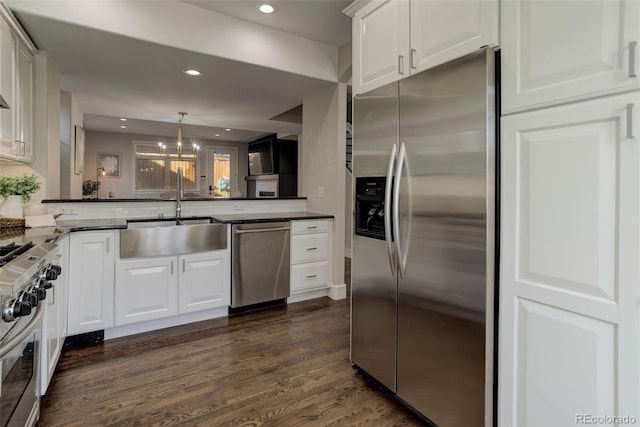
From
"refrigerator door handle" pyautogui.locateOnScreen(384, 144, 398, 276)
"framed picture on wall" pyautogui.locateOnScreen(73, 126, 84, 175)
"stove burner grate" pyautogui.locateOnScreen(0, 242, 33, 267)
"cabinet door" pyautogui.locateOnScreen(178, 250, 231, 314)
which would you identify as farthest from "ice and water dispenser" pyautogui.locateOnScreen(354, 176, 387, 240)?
"framed picture on wall" pyautogui.locateOnScreen(73, 126, 84, 175)

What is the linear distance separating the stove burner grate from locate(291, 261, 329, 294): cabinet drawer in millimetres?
2281

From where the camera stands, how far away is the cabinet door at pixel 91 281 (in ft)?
8.26

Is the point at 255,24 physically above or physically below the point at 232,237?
above

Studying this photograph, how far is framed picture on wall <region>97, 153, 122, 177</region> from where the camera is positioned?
7.41 metres

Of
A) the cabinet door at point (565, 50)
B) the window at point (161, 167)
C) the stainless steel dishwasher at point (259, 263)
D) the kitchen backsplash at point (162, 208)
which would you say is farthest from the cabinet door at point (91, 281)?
the window at point (161, 167)

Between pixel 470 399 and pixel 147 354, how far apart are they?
2165 mm

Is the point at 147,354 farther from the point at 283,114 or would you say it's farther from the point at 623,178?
the point at 283,114

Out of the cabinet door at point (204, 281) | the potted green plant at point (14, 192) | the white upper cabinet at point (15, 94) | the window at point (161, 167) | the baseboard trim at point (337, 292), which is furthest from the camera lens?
the window at point (161, 167)

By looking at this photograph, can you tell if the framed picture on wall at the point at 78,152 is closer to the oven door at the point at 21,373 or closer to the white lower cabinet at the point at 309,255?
the white lower cabinet at the point at 309,255

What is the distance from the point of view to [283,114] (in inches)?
209

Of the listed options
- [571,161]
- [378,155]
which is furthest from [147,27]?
[571,161]

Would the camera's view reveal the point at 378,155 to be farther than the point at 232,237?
No

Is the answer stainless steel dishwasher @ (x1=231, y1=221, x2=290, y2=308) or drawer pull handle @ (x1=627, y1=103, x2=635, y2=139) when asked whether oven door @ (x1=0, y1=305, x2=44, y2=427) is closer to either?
stainless steel dishwasher @ (x1=231, y1=221, x2=290, y2=308)

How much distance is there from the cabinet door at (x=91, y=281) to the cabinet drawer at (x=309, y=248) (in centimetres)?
164
